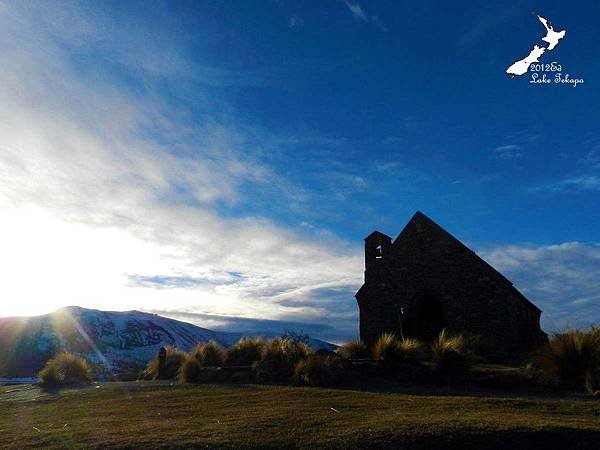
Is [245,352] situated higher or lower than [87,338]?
lower

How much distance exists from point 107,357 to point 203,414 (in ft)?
130

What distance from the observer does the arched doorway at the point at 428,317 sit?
2578 cm

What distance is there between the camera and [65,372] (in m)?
21.2

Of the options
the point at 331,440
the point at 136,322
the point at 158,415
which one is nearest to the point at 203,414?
the point at 158,415

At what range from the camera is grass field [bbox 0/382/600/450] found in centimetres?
784

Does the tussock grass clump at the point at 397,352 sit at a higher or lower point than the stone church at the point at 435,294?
lower

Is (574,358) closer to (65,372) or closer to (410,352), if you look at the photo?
(410,352)

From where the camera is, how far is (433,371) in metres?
16.5

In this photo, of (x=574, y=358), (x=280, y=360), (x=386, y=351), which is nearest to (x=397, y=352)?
(x=386, y=351)

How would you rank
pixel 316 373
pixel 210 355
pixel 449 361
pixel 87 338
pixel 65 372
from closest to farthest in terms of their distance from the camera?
pixel 316 373 → pixel 449 361 → pixel 65 372 → pixel 210 355 → pixel 87 338

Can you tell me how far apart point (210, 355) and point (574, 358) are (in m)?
14.3

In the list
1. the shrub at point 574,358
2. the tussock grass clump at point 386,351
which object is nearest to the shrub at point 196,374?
the tussock grass clump at point 386,351

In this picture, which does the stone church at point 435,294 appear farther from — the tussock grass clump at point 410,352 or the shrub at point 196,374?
the shrub at point 196,374

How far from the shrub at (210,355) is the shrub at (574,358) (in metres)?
12.9
